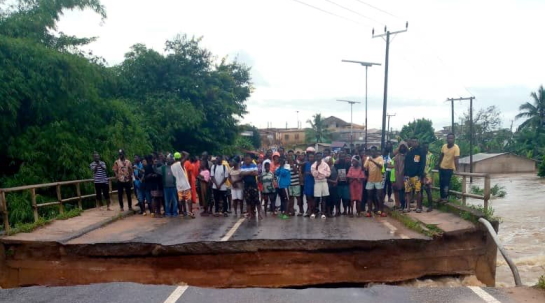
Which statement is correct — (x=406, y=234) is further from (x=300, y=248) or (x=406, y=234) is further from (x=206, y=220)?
(x=206, y=220)

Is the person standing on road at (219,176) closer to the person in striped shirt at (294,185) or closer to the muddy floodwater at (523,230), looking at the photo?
the person in striped shirt at (294,185)

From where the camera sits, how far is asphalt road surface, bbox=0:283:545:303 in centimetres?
495

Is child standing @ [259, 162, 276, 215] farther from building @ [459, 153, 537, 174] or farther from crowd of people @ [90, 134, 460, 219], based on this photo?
building @ [459, 153, 537, 174]

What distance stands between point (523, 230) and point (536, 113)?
136ft

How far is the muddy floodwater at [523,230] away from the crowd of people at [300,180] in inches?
117

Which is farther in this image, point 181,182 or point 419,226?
point 181,182

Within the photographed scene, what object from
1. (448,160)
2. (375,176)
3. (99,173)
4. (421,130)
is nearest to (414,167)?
(448,160)

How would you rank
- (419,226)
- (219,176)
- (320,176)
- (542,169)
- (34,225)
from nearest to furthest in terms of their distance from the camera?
Result: (419,226) < (34,225) < (320,176) < (219,176) < (542,169)

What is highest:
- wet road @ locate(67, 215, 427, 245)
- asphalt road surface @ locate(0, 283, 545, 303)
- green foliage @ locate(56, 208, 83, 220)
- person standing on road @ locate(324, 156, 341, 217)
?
person standing on road @ locate(324, 156, 341, 217)

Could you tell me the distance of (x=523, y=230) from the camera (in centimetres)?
1666

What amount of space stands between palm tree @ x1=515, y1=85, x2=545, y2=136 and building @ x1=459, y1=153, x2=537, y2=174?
7.40 meters

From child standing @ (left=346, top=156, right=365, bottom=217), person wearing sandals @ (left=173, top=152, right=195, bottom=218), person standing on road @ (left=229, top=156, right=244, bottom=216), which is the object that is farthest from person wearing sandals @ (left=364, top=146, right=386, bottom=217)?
person wearing sandals @ (left=173, top=152, right=195, bottom=218)

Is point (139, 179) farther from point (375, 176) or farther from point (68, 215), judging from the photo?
point (375, 176)

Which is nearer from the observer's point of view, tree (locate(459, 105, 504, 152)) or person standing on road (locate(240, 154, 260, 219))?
person standing on road (locate(240, 154, 260, 219))
